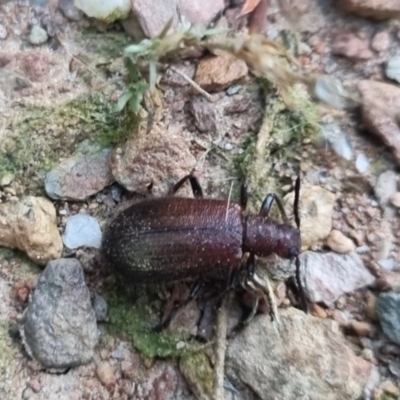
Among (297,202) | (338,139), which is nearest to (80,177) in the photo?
(297,202)

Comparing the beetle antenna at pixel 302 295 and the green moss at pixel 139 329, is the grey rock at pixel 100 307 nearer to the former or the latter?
the green moss at pixel 139 329

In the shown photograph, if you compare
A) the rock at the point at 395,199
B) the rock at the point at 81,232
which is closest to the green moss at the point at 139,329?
the rock at the point at 81,232

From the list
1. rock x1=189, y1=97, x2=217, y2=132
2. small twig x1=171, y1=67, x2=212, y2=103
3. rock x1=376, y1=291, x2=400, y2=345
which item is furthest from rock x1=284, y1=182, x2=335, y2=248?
small twig x1=171, y1=67, x2=212, y2=103

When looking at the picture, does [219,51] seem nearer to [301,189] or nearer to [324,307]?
[301,189]

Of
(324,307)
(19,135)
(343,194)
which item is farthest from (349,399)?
(19,135)

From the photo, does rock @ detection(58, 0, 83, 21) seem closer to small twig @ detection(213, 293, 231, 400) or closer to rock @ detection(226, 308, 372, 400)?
small twig @ detection(213, 293, 231, 400)

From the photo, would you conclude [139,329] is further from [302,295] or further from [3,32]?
[3,32]
